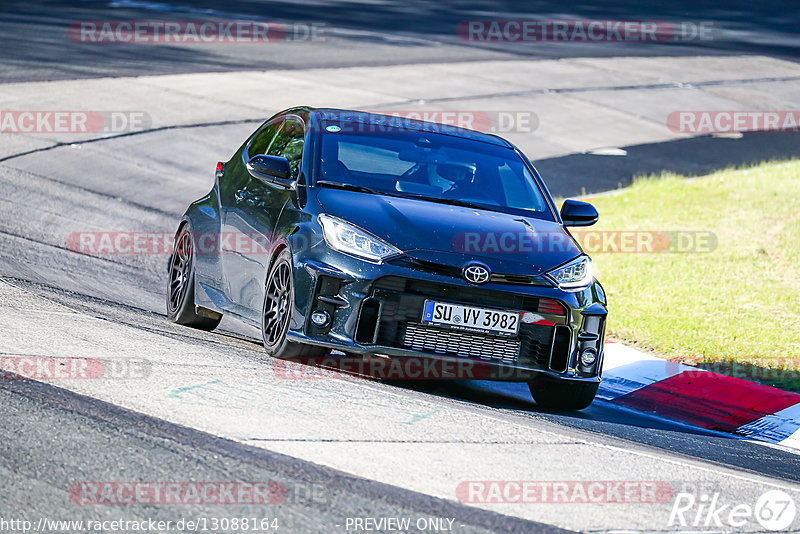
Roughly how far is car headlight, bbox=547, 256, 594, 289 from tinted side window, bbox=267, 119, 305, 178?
1897 millimetres

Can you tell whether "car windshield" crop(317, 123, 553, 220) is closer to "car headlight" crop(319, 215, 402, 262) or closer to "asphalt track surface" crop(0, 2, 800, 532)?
"car headlight" crop(319, 215, 402, 262)

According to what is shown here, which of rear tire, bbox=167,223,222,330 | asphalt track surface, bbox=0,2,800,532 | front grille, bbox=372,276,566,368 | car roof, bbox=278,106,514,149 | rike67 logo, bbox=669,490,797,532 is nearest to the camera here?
asphalt track surface, bbox=0,2,800,532

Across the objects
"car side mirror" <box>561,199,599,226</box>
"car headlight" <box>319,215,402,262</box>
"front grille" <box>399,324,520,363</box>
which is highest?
"car side mirror" <box>561,199,599,226</box>

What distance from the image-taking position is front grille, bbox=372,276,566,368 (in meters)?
7.34

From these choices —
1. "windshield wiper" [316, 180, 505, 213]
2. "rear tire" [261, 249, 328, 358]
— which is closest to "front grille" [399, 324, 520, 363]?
"rear tire" [261, 249, 328, 358]

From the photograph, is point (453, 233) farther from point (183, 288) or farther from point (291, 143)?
point (183, 288)

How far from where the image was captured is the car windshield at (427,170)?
832 cm

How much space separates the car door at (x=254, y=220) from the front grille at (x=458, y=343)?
1246mm

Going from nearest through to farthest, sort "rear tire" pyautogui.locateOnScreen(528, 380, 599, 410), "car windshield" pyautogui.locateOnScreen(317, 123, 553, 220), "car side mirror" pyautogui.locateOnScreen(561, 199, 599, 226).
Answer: "rear tire" pyautogui.locateOnScreen(528, 380, 599, 410) < "car windshield" pyautogui.locateOnScreen(317, 123, 553, 220) < "car side mirror" pyautogui.locateOnScreen(561, 199, 599, 226)

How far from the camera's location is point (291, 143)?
29.2 ft

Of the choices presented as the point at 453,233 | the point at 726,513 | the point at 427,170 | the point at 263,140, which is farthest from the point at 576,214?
the point at 726,513

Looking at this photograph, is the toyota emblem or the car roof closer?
the toyota emblem

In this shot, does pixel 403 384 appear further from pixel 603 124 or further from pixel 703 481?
pixel 603 124

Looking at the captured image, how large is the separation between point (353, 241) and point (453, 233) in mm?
619
